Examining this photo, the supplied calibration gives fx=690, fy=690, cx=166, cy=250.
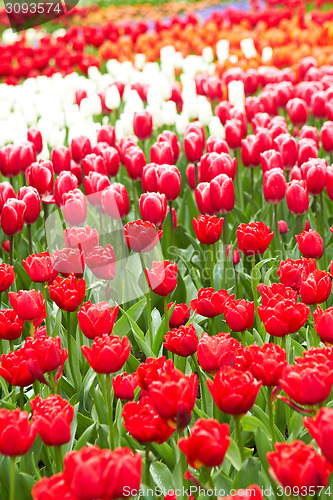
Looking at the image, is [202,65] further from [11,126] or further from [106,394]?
[106,394]

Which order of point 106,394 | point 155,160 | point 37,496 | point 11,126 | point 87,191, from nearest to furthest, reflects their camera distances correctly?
point 37,496 < point 106,394 < point 87,191 < point 155,160 < point 11,126

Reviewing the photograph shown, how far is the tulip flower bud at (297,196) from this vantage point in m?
3.30

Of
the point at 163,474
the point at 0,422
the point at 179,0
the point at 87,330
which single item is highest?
the point at 0,422

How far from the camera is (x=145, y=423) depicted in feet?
5.74

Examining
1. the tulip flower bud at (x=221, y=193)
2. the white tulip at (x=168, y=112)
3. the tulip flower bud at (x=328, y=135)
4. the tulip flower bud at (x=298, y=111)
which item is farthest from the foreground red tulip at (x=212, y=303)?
the white tulip at (x=168, y=112)

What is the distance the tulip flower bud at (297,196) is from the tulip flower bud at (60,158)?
1.38 m

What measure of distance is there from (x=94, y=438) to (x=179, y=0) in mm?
20876

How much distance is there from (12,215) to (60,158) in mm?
944

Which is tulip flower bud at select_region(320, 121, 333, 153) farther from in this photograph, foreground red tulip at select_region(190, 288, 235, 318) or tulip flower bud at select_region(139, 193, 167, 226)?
foreground red tulip at select_region(190, 288, 235, 318)

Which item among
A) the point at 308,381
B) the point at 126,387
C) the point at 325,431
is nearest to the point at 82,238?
the point at 126,387

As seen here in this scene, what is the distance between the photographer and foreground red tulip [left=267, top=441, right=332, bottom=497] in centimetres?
138

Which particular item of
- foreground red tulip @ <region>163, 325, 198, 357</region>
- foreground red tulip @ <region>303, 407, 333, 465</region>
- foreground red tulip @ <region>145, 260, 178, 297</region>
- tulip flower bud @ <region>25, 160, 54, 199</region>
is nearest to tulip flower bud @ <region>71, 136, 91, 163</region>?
tulip flower bud @ <region>25, 160, 54, 199</region>

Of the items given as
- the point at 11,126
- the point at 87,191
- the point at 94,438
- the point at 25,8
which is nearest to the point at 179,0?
the point at 25,8

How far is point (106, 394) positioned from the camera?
2.26 metres
